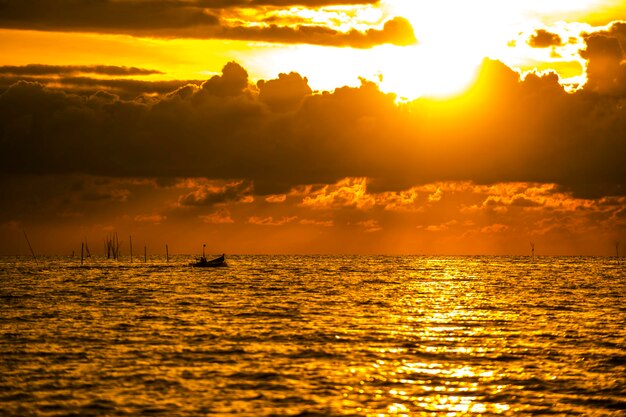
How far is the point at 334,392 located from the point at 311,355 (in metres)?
14.3

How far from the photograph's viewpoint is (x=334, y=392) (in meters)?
51.2

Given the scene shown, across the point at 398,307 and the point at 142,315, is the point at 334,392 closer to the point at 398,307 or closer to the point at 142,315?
the point at 142,315

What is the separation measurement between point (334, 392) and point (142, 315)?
173 ft

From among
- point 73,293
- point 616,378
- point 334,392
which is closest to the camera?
point 334,392

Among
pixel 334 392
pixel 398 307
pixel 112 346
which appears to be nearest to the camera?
pixel 334 392

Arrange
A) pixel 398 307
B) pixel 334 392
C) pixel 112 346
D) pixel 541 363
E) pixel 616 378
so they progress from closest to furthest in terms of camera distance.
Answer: pixel 334 392, pixel 616 378, pixel 541 363, pixel 112 346, pixel 398 307

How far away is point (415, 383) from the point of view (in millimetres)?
54312

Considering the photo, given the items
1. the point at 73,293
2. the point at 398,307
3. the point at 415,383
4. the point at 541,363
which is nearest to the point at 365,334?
the point at 541,363

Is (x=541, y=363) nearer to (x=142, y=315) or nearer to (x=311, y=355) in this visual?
(x=311, y=355)

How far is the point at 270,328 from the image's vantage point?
84938mm

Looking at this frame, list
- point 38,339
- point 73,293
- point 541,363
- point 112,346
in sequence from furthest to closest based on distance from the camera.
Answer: point 73,293 → point 38,339 → point 112,346 → point 541,363

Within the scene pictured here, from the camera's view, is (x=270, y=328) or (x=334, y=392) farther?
(x=270, y=328)

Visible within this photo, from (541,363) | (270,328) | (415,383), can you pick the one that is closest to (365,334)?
(270,328)

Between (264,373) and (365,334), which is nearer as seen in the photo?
(264,373)
